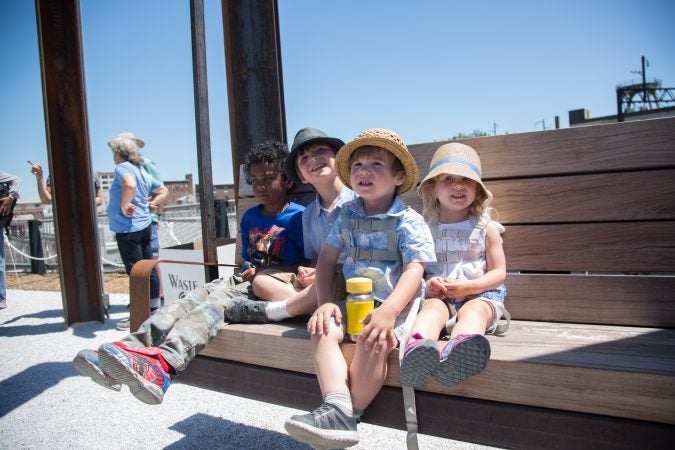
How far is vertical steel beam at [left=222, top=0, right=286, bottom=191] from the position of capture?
12.7 ft

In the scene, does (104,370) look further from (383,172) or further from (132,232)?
(132,232)

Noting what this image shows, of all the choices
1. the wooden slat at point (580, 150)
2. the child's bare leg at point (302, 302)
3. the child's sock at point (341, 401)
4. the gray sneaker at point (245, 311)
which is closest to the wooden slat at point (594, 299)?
the wooden slat at point (580, 150)

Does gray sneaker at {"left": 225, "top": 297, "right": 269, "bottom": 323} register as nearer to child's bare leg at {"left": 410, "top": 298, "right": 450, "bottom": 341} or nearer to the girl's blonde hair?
child's bare leg at {"left": 410, "top": 298, "right": 450, "bottom": 341}

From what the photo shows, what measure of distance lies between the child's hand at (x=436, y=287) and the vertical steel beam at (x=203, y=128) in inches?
62.5

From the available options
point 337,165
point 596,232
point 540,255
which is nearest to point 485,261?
point 540,255

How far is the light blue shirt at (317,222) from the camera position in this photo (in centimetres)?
268

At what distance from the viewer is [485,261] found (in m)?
2.34

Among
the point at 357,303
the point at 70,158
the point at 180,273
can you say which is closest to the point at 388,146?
the point at 357,303

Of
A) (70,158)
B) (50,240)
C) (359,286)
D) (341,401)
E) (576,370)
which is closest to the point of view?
(576,370)

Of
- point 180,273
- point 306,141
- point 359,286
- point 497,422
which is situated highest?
point 306,141

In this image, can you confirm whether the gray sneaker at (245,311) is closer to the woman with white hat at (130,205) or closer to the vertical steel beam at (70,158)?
the woman with white hat at (130,205)

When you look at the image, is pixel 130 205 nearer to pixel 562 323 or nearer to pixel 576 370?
pixel 562 323

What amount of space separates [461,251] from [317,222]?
816 mm

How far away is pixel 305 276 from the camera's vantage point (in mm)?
2512
